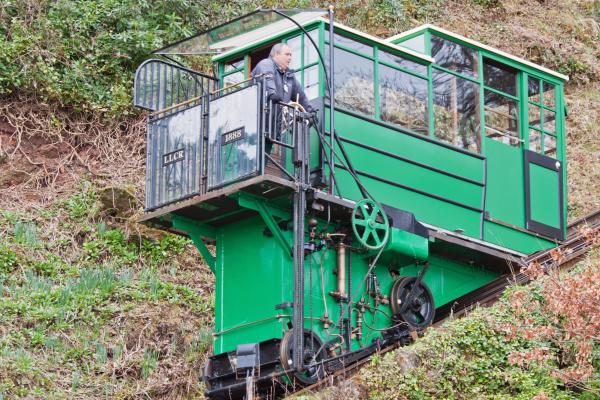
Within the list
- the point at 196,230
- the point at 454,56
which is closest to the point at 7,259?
the point at 196,230

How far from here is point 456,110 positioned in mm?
18078

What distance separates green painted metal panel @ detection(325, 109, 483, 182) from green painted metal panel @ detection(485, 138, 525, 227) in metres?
0.32

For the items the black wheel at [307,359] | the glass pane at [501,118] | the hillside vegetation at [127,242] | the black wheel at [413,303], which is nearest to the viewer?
the hillside vegetation at [127,242]

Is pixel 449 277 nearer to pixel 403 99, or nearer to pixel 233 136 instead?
pixel 403 99

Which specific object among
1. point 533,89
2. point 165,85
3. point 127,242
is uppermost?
point 533,89

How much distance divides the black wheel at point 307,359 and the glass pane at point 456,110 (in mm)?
3807

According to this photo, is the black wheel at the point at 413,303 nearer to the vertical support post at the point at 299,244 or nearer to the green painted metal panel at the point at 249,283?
the green painted metal panel at the point at 249,283

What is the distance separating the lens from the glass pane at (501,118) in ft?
60.8

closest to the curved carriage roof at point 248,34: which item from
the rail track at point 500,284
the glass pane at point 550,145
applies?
the glass pane at point 550,145

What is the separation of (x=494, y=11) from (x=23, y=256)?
14232 millimetres

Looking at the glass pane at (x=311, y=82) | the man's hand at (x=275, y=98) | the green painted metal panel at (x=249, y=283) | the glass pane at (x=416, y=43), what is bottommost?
the green painted metal panel at (x=249, y=283)

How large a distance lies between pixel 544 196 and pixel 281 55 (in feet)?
15.8

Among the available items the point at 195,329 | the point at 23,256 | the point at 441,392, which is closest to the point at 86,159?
the point at 23,256

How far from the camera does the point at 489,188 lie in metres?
18.1
